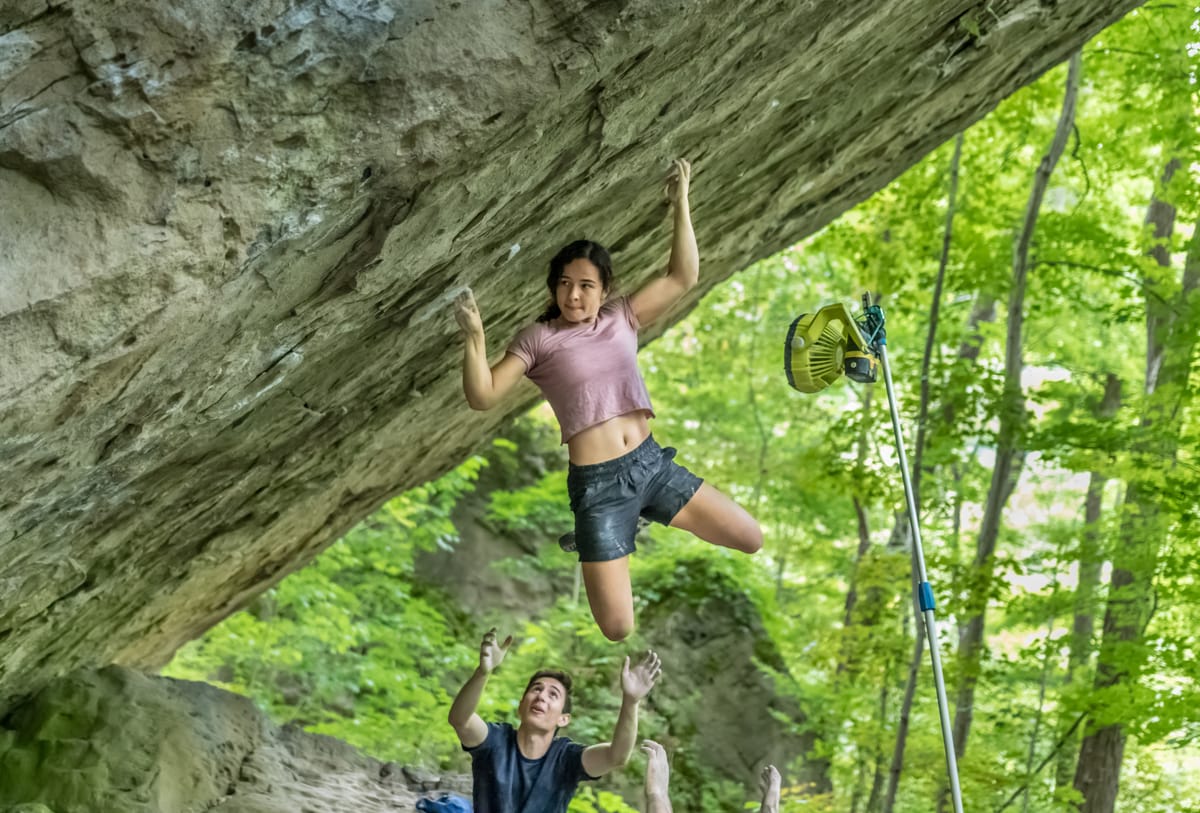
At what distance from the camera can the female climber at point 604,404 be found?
3523mm

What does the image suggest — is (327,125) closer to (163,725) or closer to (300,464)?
(300,464)

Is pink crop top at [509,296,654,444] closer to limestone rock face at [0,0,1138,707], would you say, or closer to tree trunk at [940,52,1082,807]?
limestone rock face at [0,0,1138,707]

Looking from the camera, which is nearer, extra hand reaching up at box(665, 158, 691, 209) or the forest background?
extra hand reaching up at box(665, 158, 691, 209)

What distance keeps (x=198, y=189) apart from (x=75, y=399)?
631 millimetres

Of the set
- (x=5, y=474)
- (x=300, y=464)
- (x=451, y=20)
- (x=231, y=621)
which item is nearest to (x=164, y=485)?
(x=300, y=464)

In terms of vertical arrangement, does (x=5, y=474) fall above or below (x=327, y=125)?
below

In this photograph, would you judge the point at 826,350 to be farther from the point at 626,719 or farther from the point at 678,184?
the point at 626,719

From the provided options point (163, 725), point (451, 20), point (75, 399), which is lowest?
point (163, 725)

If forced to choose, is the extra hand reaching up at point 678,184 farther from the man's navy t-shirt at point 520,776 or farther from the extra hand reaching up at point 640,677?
the man's navy t-shirt at point 520,776

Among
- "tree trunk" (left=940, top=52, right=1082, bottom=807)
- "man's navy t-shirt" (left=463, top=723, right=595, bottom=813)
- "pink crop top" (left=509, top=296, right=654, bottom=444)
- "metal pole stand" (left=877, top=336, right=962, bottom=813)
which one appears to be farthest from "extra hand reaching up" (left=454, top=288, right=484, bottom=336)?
"tree trunk" (left=940, top=52, right=1082, bottom=807)

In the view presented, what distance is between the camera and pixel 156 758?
5.03 m

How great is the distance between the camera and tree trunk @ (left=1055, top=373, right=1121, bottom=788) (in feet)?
28.2

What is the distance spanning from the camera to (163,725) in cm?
524

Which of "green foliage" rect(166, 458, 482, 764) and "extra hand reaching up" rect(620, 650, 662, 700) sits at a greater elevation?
"green foliage" rect(166, 458, 482, 764)
